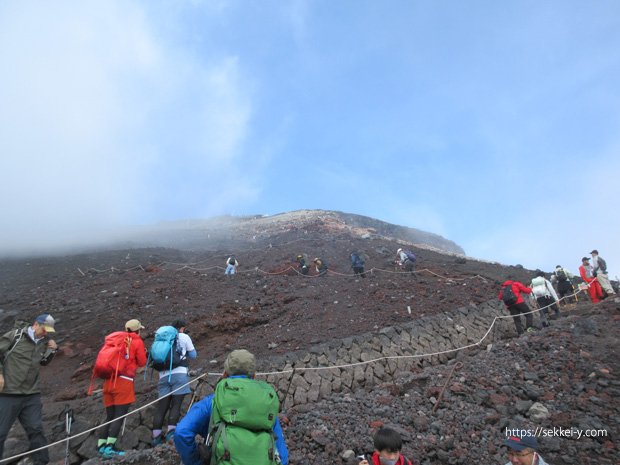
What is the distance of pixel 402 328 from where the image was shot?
385 inches

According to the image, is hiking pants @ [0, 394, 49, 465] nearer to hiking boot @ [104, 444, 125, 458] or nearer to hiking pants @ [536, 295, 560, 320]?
hiking boot @ [104, 444, 125, 458]

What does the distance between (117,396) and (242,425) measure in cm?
361

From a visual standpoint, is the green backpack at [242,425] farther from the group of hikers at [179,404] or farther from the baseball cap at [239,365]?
the baseball cap at [239,365]

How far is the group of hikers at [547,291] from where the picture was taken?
9750 mm

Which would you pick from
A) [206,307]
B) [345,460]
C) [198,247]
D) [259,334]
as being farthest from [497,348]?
[198,247]

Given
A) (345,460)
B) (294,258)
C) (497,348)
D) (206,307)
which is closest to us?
(345,460)

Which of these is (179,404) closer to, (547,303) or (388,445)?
(388,445)

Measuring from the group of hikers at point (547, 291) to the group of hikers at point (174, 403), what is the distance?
6.68 metres

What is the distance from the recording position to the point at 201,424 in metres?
2.87

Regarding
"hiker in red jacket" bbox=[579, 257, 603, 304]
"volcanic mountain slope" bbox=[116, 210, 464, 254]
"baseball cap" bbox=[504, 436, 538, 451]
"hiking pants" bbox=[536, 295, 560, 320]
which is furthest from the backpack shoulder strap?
"volcanic mountain slope" bbox=[116, 210, 464, 254]

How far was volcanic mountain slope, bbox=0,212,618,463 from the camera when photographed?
6883 millimetres

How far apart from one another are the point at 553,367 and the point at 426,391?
2.37 m

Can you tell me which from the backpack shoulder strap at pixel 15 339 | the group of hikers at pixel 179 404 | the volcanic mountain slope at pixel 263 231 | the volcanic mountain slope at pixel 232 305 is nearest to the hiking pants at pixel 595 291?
the volcanic mountain slope at pixel 232 305

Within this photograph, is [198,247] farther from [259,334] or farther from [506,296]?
[506,296]
